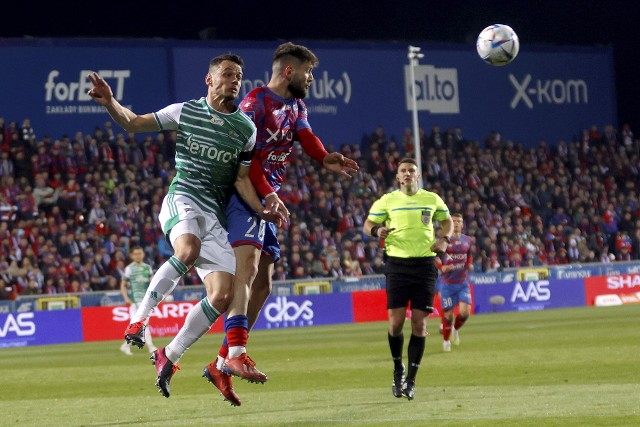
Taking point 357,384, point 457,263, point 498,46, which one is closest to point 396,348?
point 357,384

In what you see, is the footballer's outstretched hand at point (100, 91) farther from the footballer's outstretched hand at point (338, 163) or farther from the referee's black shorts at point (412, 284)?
the referee's black shorts at point (412, 284)

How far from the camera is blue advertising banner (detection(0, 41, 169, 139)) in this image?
36.0 metres

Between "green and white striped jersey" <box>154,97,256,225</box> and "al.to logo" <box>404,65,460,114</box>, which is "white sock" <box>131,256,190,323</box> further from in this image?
"al.to logo" <box>404,65,460,114</box>

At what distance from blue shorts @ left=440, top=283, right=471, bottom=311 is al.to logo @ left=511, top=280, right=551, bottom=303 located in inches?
470

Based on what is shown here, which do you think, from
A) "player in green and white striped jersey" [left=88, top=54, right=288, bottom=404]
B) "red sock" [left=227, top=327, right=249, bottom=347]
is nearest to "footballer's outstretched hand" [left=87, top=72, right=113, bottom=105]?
"player in green and white striped jersey" [left=88, top=54, right=288, bottom=404]

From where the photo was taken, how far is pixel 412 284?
12.8 m

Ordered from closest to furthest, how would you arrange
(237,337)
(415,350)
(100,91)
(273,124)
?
(100,91) < (237,337) < (273,124) < (415,350)

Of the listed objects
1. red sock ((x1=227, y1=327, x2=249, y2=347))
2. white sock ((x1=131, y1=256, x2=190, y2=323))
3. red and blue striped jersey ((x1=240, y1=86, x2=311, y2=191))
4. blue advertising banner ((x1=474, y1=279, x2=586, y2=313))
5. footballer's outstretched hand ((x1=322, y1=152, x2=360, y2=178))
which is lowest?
blue advertising banner ((x1=474, y1=279, x2=586, y2=313))

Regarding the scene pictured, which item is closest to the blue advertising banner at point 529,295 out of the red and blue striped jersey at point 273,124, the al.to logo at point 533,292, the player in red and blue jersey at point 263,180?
the al.to logo at point 533,292

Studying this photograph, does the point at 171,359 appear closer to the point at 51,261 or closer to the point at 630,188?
the point at 51,261

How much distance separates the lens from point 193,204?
8898mm

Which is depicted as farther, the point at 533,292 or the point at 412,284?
the point at 533,292

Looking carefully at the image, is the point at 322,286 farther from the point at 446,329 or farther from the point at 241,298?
the point at 241,298

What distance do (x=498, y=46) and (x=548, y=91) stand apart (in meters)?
30.9
